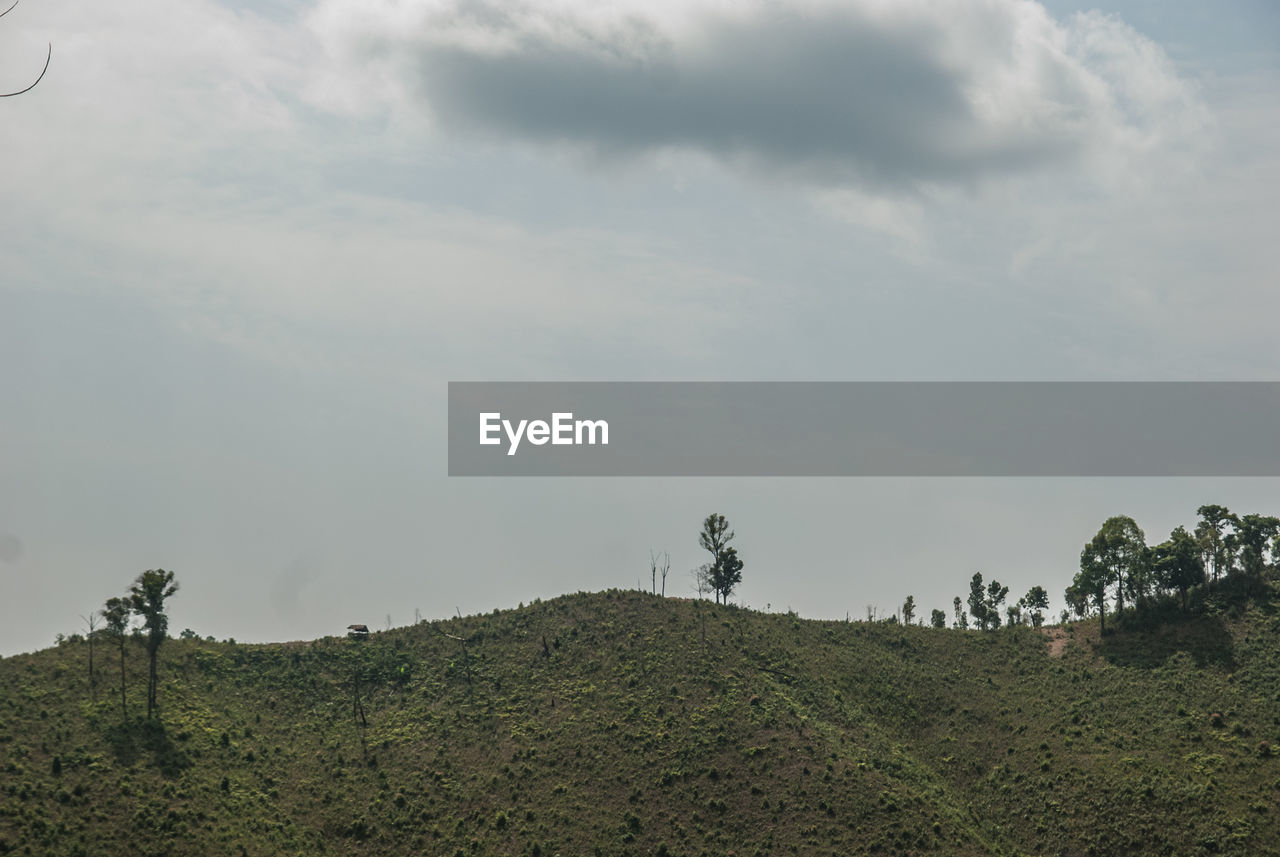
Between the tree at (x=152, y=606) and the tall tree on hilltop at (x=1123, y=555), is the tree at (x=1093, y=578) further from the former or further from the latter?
the tree at (x=152, y=606)

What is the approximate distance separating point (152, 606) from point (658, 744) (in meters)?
54.0

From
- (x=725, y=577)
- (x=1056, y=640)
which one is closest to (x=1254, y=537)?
(x=1056, y=640)

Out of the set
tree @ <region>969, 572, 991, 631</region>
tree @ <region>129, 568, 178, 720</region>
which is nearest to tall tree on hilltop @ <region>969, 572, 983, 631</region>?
tree @ <region>969, 572, 991, 631</region>

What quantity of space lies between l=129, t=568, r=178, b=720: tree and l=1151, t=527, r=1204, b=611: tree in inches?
4586

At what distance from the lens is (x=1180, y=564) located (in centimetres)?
11975

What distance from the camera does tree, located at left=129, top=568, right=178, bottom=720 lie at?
97812 mm

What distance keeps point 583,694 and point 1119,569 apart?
71608 mm

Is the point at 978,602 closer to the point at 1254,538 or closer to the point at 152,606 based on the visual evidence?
the point at 1254,538

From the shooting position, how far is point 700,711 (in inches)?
4117

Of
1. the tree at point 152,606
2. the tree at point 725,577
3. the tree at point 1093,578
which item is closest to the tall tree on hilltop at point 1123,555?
the tree at point 1093,578

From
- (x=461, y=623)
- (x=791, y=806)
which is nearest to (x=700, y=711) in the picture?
(x=791, y=806)

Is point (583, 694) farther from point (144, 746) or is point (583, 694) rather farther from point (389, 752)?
point (144, 746)

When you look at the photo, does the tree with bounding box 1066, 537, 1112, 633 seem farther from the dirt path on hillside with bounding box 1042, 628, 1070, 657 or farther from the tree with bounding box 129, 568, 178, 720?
the tree with bounding box 129, 568, 178, 720

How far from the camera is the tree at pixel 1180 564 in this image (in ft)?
393
